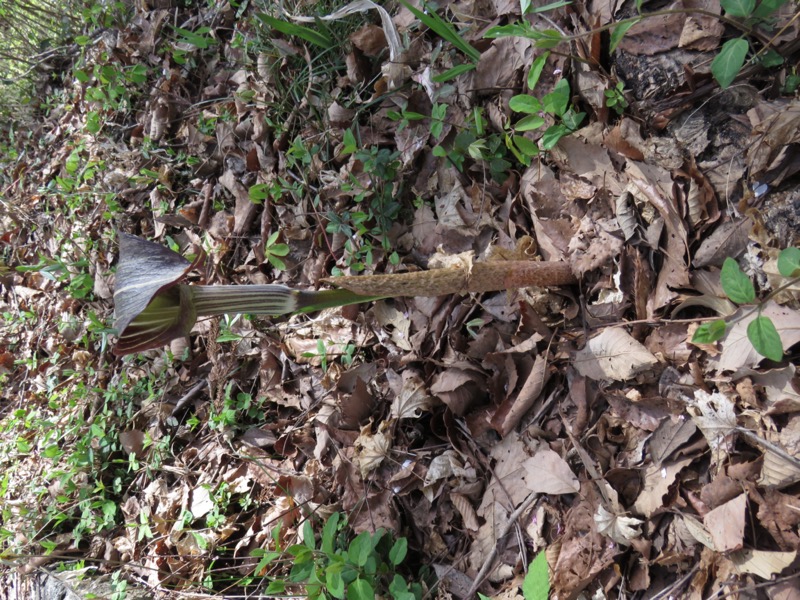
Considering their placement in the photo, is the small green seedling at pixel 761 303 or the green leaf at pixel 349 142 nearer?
the small green seedling at pixel 761 303

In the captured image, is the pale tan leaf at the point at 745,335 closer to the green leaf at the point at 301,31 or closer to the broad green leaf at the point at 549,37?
the broad green leaf at the point at 549,37

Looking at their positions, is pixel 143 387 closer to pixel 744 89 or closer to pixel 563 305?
pixel 563 305

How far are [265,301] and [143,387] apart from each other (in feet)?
7.35

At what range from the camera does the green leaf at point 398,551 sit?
1.92 meters

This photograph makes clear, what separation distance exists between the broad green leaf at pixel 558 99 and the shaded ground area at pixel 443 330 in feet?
0.11

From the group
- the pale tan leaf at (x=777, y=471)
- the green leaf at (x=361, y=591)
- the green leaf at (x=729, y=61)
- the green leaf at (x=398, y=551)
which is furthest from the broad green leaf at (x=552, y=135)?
the green leaf at (x=361, y=591)

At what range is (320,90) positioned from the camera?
9.21 ft

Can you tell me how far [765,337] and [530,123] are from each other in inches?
43.9

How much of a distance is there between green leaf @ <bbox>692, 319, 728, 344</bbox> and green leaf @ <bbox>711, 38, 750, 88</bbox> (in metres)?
0.66

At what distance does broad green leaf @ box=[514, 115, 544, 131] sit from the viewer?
191 cm

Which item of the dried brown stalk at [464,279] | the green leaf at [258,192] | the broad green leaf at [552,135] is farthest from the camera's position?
the green leaf at [258,192]

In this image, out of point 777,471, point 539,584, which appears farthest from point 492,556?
point 777,471

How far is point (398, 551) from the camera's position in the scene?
6.37ft

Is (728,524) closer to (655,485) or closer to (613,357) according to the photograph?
(655,485)
